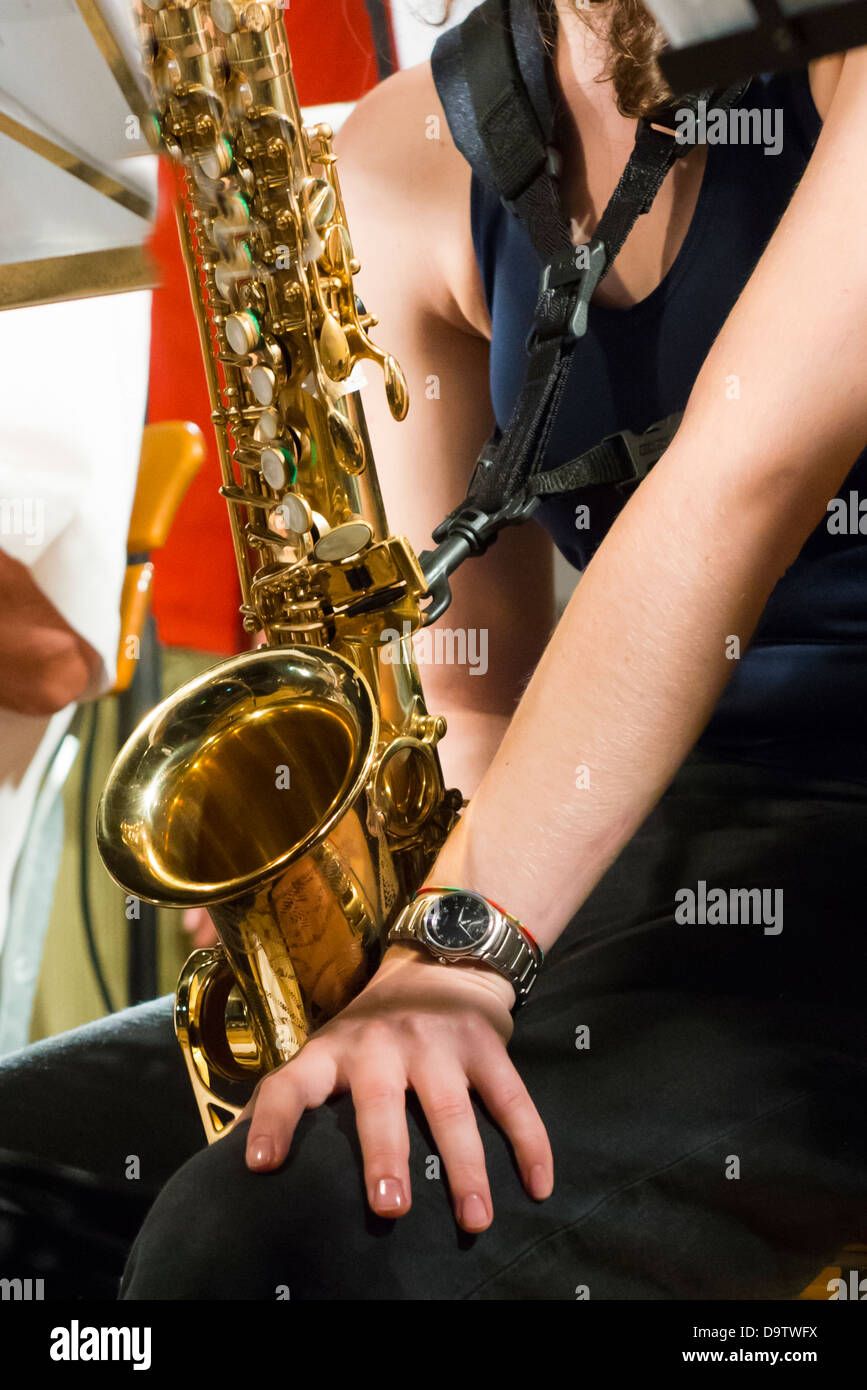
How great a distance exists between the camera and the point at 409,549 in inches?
44.1

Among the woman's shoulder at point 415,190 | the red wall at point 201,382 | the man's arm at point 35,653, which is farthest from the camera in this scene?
the man's arm at point 35,653

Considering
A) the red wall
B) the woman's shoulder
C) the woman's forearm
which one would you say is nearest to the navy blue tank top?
the woman's forearm

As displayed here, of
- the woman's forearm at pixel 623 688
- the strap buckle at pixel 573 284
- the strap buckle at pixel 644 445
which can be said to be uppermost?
the strap buckle at pixel 573 284

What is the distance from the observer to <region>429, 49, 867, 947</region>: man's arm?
2.41 ft

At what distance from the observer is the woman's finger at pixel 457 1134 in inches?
24.5

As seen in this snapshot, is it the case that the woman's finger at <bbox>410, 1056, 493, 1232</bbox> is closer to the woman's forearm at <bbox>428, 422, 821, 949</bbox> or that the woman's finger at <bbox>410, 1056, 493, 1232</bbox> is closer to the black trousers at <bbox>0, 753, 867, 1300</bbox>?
the black trousers at <bbox>0, 753, 867, 1300</bbox>

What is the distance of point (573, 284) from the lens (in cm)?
108

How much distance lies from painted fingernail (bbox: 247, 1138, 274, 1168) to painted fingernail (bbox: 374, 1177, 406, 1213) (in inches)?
2.6

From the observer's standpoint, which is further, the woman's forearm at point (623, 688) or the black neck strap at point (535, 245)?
the black neck strap at point (535, 245)

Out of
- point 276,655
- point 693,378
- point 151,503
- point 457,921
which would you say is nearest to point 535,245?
point 693,378

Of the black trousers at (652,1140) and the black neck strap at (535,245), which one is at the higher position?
the black neck strap at (535,245)

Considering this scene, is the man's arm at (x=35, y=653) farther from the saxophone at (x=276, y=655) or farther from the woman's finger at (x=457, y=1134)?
the woman's finger at (x=457, y=1134)

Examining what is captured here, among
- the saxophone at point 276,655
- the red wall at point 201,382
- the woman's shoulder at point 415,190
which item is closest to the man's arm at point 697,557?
the saxophone at point 276,655
